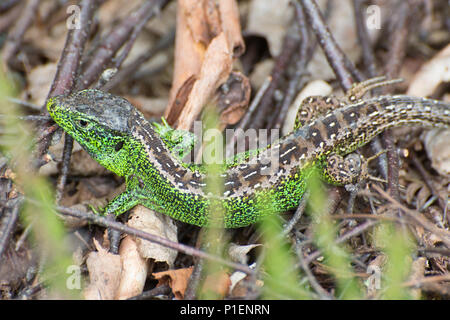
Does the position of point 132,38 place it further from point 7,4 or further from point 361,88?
point 361,88

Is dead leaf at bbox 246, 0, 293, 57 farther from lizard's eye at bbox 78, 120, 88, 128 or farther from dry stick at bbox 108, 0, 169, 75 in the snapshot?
lizard's eye at bbox 78, 120, 88, 128

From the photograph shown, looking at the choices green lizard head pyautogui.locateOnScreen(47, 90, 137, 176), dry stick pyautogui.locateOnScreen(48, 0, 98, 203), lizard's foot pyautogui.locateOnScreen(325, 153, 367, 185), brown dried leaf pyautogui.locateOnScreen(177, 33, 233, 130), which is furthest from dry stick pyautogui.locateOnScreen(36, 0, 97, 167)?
lizard's foot pyautogui.locateOnScreen(325, 153, 367, 185)

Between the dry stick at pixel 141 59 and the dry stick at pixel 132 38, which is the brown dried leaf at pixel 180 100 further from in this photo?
the dry stick at pixel 141 59

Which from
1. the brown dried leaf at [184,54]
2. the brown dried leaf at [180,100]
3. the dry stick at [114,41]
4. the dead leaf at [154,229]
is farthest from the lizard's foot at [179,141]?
the dry stick at [114,41]

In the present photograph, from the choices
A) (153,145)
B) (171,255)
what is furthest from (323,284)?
(153,145)

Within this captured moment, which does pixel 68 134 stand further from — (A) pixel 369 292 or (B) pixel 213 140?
(A) pixel 369 292
